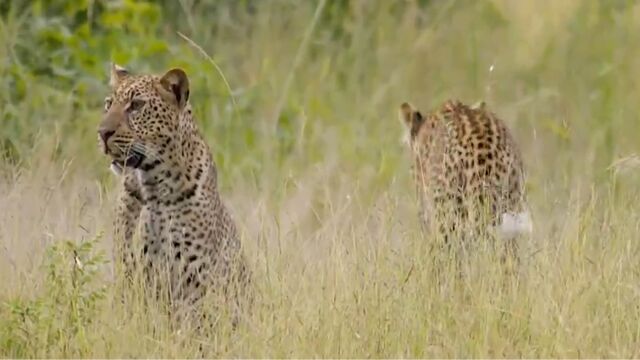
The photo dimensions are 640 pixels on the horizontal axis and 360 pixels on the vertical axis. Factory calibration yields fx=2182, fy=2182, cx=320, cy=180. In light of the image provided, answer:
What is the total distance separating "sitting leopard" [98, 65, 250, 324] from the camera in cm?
821

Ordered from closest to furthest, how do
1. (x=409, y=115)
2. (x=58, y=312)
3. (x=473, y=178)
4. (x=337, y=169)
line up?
(x=58, y=312)
(x=473, y=178)
(x=409, y=115)
(x=337, y=169)

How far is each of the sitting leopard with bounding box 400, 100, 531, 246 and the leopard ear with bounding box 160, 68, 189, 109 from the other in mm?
1114

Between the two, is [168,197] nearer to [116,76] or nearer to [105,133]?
[105,133]

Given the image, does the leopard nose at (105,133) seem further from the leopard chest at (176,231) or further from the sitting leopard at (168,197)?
the leopard chest at (176,231)

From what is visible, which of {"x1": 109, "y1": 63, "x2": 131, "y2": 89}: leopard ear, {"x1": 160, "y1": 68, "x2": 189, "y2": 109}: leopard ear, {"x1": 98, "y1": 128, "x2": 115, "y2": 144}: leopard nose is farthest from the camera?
{"x1": 109, "y1": 63, "x2": 131, "y2": 89}: leopard ear

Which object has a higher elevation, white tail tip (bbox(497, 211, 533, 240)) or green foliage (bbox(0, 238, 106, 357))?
white tail tip (bbox(497, 211, 533, 240))

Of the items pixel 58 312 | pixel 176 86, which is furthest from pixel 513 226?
pixel 58 312

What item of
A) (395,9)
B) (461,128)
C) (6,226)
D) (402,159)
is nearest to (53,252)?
(6,226)

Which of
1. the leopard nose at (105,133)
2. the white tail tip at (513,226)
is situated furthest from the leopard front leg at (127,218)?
the white tail tip at (513,226)

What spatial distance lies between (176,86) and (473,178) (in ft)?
4.16

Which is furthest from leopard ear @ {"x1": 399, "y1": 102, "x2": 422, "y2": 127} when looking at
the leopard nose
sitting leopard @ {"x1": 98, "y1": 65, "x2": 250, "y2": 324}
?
the leopard nose

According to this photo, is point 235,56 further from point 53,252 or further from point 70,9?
point 53,252

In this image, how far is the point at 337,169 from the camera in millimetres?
11086

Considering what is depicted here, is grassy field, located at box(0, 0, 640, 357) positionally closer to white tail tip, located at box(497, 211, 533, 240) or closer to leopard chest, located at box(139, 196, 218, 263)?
white tail tip, located at box(497, 211, 533, 240)
